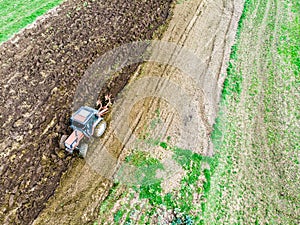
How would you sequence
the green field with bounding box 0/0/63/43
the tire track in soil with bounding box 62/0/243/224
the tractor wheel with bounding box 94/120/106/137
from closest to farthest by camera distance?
the tractor wheel with bounding box 94/120/106/137
the tire track in soil with bounding box 62/0/243/224
the green field with bounding box 0/0/63/43

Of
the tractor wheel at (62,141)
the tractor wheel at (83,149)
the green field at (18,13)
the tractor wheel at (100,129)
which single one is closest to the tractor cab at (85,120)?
the tractor wheel at (100,129)

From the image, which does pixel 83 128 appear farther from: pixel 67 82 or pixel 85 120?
pixel 67 82

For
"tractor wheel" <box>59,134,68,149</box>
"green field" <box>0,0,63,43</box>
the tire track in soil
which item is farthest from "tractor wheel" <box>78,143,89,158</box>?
"green field" <box>0,0,63,43</box>

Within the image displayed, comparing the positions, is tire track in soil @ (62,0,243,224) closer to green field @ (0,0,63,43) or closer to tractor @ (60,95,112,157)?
tractor @ (60,95,112,157)

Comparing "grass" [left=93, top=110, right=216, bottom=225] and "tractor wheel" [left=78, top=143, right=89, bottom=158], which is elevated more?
"tractor wheel" [left=78, top=143, right=89, bottom=158]

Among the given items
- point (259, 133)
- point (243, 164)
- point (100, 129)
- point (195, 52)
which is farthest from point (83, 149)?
point (195, 52)

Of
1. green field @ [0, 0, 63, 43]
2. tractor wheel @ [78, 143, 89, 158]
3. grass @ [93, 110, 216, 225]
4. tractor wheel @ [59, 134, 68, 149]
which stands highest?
green field @ [0, 0, 63, 43]

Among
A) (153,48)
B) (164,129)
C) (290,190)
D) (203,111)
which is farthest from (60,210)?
(153,48)
